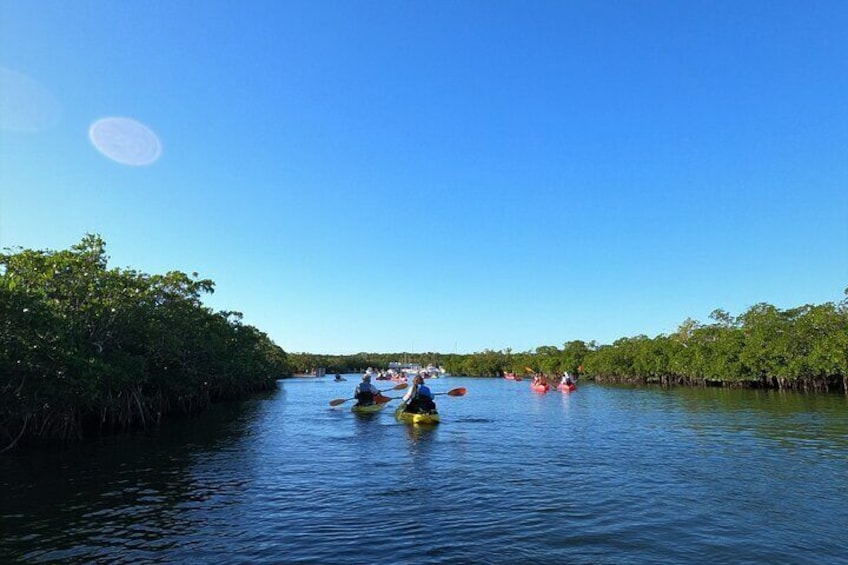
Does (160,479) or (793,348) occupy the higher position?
(793,348)

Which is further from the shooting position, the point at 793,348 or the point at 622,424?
the point at 793,348

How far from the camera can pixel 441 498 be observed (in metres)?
15.6

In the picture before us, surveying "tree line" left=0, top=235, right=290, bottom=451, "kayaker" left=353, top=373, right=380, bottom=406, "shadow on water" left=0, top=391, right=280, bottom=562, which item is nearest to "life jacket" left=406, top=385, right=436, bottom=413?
"kayaker" left=353, top=373, right=380, bottom=406

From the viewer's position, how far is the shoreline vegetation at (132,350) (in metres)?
22.9

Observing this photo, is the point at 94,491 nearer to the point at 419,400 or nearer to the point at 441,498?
the point at 441,498

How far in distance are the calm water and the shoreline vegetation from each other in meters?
3.16

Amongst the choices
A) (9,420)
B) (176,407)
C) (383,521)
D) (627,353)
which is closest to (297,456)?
(383,521)

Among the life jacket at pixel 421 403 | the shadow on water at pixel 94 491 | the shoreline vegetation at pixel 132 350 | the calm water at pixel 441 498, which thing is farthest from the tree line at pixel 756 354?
the shadow on water at pixel 94 491

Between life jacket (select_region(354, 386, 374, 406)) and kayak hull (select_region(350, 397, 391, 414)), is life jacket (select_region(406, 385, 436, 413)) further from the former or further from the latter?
life jacket (select_region(354, 386, 374, 406))

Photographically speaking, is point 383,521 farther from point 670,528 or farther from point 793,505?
point 793,505

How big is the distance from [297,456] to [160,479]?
238 inches

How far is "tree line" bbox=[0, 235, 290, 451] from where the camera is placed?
2231cm

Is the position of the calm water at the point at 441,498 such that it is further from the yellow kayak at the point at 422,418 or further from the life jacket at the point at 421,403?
the life jacket at the point at 421,403

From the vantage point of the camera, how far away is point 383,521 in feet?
43.8
